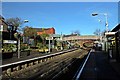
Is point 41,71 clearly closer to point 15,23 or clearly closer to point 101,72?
point 101,72

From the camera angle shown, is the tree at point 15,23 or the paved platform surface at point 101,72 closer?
the paved platform surface at point 101,72

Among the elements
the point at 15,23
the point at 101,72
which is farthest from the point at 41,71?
the point at 15,23

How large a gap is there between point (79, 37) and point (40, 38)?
1010 inches

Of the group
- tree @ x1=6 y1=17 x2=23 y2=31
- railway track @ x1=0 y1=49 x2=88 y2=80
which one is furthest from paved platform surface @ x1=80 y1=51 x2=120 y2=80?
tree @ x1=6 y1=17 x2=23 y2=31

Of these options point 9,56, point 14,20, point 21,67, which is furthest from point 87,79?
point 14,20

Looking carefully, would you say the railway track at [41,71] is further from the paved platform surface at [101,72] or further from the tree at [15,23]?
the tree at [15,23]

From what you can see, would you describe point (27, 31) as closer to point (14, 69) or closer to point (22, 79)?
point (14, 69)

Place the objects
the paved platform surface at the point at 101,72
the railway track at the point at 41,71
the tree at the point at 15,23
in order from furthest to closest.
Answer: the tree at the point at 15,23 < the railway track at the point at 41,71 < the paved platform surface at the point at 101,72

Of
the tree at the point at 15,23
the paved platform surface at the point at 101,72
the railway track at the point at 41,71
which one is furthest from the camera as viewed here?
the tree at the point at 15,23

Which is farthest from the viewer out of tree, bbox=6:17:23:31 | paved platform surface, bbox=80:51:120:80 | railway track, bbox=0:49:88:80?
tree, bbox=6:17:23:31

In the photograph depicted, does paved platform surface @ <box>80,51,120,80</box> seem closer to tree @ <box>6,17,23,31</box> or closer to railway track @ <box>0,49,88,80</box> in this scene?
railway track @ <box>0,49,88,80</box>

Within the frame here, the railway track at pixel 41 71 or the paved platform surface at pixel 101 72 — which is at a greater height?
the paved platform surface at pixel 101 72

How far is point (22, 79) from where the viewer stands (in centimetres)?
1772

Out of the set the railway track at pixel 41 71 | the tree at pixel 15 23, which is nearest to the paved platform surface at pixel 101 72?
the railway track at pixel 41 71
